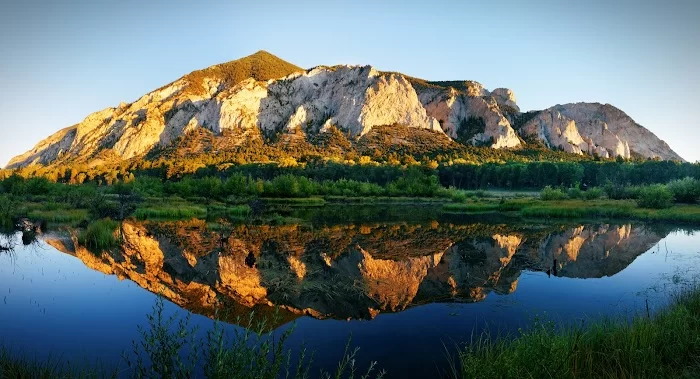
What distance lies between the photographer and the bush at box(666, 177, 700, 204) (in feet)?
178

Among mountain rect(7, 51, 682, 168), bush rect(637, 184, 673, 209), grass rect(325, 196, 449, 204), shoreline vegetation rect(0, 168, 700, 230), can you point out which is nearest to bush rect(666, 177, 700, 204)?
shoreline vegetation rect(0, 168, 700, 230)

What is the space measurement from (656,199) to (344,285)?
5117 centimetres

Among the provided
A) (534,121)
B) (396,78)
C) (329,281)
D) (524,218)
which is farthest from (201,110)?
(329,281)

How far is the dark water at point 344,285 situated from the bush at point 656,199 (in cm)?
2127

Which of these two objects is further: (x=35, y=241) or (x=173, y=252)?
(x=35, y=241)

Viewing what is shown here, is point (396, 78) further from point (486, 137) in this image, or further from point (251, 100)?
point (251, 100)

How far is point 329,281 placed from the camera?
18.6m

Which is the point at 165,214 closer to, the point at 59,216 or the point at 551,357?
the point at 59,216

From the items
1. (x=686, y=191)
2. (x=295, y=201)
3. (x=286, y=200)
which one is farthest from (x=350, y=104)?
(x=686, y=191)

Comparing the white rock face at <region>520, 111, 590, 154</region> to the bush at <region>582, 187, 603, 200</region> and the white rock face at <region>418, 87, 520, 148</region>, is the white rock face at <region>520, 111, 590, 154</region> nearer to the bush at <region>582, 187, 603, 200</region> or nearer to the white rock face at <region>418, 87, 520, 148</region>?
the white rock face at <region>418, 87, 520, 148</region>

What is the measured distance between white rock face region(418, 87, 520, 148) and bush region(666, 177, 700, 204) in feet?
377

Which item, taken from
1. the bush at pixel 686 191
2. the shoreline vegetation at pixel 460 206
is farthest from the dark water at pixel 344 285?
the bush at pixel 686 191

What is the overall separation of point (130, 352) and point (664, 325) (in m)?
12.9

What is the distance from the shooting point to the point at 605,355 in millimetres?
8281
